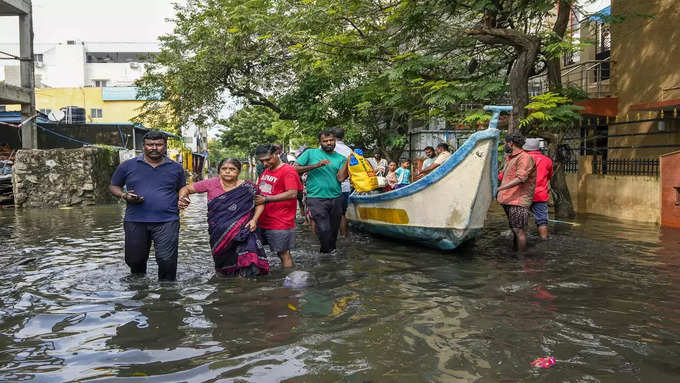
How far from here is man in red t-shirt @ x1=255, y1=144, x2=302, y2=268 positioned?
6301 mm

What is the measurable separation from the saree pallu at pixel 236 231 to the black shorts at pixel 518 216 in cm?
376

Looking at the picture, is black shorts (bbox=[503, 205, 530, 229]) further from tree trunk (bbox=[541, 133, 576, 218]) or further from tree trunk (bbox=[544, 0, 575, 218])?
tree trunk (bbox=[541, 133, 576, 218])

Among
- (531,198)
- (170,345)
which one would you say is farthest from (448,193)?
(170,345)

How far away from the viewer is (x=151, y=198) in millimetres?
5676

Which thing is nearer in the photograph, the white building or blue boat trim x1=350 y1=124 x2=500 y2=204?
blue boat trim x1=350 y1=124 x2=500 y2=204

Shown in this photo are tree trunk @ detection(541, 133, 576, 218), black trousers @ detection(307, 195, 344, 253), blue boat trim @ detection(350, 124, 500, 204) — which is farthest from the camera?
tree trunk @ detection(541, 133, 576, 218)

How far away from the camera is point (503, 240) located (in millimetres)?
9422

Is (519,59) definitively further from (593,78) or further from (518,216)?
(593,78)

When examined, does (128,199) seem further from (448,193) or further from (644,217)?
(644,217)

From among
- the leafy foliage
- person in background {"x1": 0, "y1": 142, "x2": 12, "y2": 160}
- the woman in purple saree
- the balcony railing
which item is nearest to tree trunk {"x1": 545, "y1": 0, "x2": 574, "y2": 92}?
the leafy foliage

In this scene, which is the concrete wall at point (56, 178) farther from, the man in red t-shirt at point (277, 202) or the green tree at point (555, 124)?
the green tree at point (555, 124)

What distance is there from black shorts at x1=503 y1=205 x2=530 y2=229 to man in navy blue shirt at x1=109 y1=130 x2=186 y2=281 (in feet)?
15.1

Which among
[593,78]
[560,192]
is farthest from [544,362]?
[593,78]

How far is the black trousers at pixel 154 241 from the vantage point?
573 centimetres
